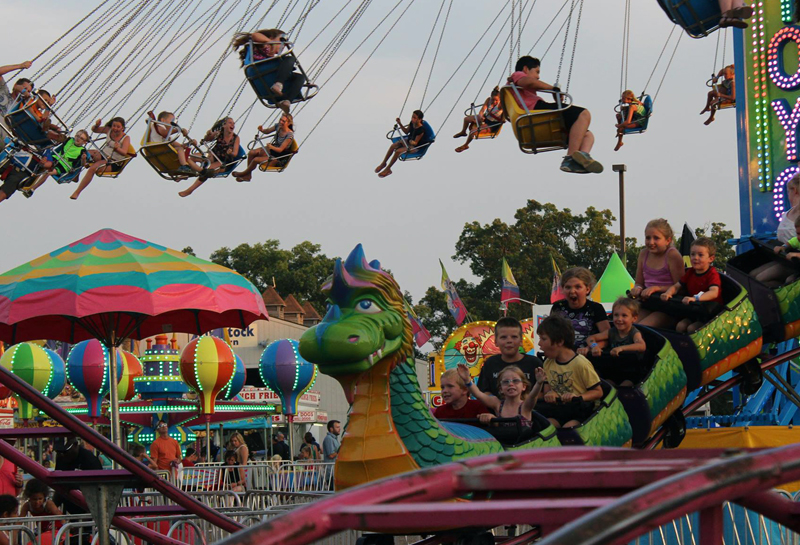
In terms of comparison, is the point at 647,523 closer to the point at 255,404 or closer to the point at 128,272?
the point at 128,272

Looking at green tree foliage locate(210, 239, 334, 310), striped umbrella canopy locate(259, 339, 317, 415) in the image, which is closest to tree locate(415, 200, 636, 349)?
green tree foliage locate(210, 239, 334, 310)

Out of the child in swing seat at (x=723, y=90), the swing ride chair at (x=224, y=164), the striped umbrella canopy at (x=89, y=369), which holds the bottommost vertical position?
the striped umbrella canopy at (x=89, y=369)

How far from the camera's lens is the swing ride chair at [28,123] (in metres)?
12.4

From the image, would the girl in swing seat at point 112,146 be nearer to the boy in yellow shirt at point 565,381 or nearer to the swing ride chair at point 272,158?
the swing ride chair at point 272,158

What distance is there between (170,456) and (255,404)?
503 inches

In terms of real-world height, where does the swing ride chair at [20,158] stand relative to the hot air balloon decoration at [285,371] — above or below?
above

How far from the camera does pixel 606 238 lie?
45750 mm

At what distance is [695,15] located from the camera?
29.6ft

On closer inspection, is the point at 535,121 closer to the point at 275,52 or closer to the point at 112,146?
the point at 275,52

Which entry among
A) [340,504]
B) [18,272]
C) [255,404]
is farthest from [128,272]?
[255,404]

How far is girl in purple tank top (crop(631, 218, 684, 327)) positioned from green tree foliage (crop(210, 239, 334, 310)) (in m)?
47.1

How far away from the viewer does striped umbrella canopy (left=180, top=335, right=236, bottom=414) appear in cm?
1972

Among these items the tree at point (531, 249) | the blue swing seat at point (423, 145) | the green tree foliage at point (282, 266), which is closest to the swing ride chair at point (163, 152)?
the blue swing seat at point (423, 145)

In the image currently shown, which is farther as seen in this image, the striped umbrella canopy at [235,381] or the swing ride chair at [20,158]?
the striped umbrella canopy at [235,381]
